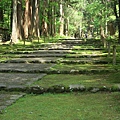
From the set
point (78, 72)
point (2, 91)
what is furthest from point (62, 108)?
point (78, 72)

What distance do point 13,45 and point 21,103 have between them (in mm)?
17968

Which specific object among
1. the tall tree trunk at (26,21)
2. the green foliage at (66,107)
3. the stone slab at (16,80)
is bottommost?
the green foliage at (66,107)

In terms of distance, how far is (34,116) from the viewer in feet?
19.2

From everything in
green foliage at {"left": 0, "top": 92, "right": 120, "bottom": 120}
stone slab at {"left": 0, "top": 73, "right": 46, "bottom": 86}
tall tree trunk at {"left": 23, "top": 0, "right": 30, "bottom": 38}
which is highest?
tall tree trunk at {"left": 23, "top": 0, "right": 30, "bottom": 38}

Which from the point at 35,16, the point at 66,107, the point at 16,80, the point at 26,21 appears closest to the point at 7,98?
the point at 66,107

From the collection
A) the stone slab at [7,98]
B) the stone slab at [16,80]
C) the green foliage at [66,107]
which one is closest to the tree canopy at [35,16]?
the stone slab at [16,80]

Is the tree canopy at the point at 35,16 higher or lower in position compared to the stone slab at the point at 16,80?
higher

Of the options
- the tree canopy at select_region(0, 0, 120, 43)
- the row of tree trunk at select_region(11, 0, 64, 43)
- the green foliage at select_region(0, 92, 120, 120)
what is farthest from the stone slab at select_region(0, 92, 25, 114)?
the row of tree trunk at select_region(11, 0, 64, 43)

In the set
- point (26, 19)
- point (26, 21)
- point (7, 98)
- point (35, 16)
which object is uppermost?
point (35, 16)

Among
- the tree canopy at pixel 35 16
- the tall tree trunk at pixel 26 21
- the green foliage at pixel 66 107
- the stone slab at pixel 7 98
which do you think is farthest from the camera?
the tall tree trunk at pixel 26 21

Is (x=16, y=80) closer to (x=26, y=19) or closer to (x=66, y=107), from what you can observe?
(x=66, y=107)

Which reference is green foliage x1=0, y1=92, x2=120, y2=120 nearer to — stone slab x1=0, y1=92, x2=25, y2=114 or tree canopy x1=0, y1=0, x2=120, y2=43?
stone slab x1=0, y1=92, x2=25, y2=114

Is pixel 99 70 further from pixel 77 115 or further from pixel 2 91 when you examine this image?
pixel 77 115

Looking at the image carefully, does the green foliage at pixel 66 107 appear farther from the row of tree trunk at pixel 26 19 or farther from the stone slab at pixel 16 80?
the row of tree trunk at pixel 26 19
